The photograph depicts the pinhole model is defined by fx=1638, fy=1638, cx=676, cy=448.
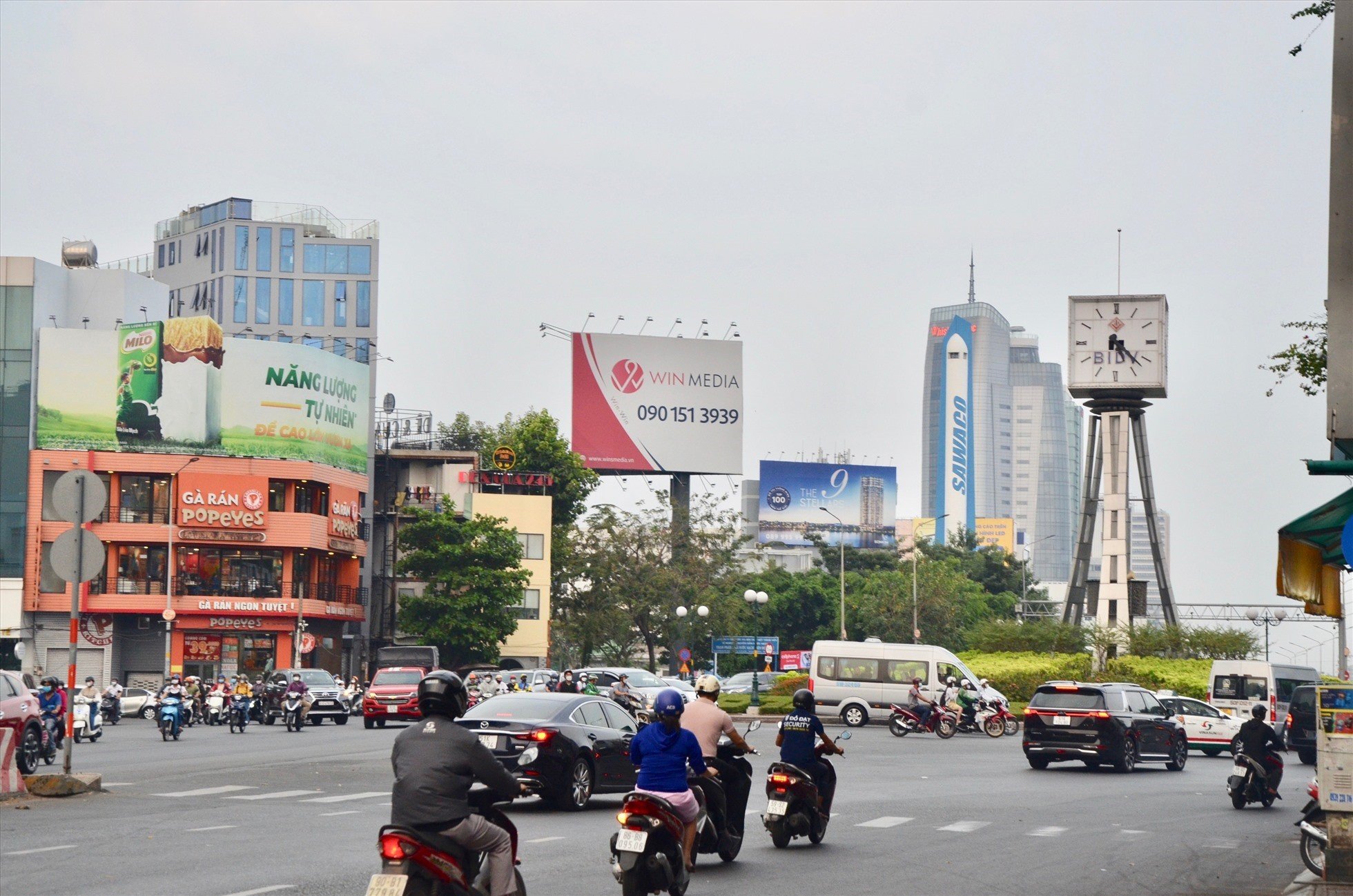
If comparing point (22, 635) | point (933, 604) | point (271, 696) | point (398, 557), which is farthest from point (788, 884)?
point (933, 604)

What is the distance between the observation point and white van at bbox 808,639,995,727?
4703 centimetres

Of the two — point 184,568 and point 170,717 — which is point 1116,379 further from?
point 170,717

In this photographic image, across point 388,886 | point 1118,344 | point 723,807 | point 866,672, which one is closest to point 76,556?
point 723,807

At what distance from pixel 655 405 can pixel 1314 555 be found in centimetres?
8023

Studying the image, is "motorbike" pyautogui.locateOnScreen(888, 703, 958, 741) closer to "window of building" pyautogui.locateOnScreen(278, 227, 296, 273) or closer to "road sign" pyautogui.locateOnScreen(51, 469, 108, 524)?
"road sign" pyautogui.locateOnScreen(51, 469, 108, 524)

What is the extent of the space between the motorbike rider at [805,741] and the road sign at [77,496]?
902cm

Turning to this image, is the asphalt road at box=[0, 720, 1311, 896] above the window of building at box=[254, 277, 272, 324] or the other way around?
the other way around

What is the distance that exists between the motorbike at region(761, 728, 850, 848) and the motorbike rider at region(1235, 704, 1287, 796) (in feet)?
28.5

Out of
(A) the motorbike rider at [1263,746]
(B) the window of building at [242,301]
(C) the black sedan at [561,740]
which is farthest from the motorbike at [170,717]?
(B) the window of building at [242,301]

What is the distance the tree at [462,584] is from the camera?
74.4m

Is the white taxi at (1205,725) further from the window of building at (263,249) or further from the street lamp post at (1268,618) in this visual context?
the window of building at (263,249)

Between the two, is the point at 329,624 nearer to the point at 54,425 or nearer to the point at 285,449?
the point at 285,449

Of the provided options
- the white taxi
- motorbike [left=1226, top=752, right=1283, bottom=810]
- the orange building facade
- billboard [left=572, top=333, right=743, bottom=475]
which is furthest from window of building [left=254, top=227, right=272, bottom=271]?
motorbike [left=1226, top=752, right=1283, bottom=810]

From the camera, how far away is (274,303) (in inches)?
4555
